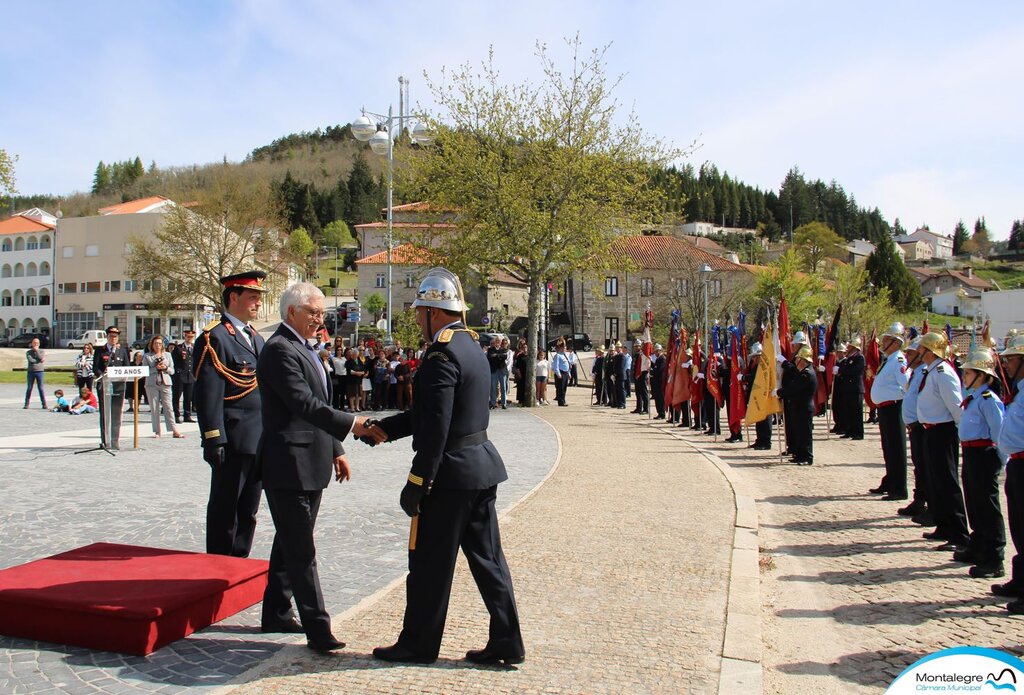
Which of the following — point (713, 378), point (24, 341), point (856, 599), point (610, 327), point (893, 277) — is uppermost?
point (893, 277)

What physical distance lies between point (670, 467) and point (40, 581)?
901cm

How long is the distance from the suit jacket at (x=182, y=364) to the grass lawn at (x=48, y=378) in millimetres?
16888

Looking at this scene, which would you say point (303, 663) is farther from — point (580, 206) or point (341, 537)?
point (580, 206)

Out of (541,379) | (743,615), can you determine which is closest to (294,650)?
(743,615)

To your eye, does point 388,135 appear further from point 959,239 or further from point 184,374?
point 959,239

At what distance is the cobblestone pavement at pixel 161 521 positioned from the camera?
166 inches

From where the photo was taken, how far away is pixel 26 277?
8231 centimetres

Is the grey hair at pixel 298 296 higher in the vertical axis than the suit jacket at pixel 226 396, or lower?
higher

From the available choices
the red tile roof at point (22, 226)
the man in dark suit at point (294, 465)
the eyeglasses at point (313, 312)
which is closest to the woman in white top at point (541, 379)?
the eyeglasses at point (313, 312)

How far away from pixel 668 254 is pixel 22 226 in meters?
65.6

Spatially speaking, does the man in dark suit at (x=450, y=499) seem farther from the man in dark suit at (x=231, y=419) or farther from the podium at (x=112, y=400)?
the podium at (x=112, y=400)

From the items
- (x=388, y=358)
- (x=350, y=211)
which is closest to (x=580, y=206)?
(x=388, y=358)

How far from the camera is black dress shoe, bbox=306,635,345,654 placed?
4477mm

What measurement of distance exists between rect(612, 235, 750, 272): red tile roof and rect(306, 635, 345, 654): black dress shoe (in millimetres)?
63773
